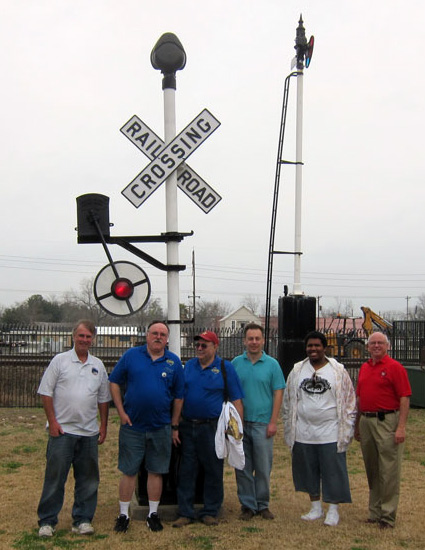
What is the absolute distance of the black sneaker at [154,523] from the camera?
5.63 metres

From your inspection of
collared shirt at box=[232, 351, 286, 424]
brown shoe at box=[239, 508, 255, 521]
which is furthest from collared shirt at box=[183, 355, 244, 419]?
brown shoe at box=[239, 508, 255, 521]

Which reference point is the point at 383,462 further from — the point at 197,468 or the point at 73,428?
the point at 73,428

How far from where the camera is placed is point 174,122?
6.54 metres

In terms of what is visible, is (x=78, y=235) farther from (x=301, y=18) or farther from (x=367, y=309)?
(x=367, y=309)

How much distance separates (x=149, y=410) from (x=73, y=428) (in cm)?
65

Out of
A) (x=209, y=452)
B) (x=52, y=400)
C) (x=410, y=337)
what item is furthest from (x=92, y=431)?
(x=410, y=337)

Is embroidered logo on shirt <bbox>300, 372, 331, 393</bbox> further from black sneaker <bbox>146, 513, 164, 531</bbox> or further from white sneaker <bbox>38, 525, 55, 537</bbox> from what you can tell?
white sneaker <bbox>38, 525, 55, 537</bbox>

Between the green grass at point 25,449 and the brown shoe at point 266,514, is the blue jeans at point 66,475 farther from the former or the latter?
the green grass at point 25,449

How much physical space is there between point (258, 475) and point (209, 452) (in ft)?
1.96

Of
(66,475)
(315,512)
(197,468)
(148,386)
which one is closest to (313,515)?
(315,512)

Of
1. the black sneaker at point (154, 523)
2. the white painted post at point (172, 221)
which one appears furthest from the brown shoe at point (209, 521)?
the white painted post at point (172, 221)

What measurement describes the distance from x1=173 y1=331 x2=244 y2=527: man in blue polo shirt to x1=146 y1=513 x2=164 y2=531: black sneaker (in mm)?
163

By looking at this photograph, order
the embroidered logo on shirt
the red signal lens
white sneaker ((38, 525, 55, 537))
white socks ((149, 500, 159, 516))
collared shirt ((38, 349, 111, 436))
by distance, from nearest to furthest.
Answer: white sneaker ((38, 525, 55, 537)) < collared shirt ((38, 349, 111, 436)) < white socks ((149, 500, 159, 516)) < the embroidered logo on shirt < the red signal lens

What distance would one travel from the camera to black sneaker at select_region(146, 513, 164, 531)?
18.5 feet
